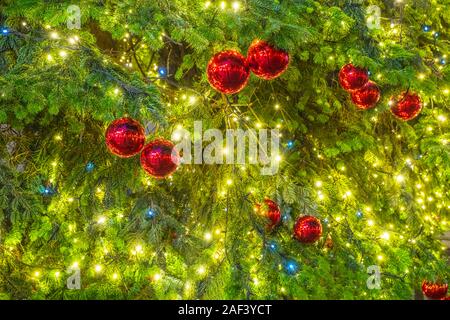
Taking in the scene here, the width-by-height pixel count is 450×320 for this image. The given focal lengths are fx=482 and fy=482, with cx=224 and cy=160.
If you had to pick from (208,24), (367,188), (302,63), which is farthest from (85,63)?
(367,188)

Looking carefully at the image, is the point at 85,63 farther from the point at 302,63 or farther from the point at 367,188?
the point at 367,188

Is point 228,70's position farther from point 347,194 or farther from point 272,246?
point 347,194

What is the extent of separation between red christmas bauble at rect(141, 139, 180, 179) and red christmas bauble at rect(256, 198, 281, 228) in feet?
2.40

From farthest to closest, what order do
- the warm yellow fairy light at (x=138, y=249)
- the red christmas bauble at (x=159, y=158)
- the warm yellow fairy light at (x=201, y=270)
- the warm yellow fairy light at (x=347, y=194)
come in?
1. the warm yellow fairy light at (x=347, y=194)
2. the warm yellow fairy light at (x=138, y=249)
3. the warm yellow fairy light at (x=201, y=270)
4. the red christmas bauble at (x=159, y=158)

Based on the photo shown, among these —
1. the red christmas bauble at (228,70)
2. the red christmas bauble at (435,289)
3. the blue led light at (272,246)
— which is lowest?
the red christmas bauble at (435,289)

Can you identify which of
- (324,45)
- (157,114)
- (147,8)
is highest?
(324,45)

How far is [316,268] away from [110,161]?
1.64 m

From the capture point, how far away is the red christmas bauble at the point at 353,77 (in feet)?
9.61

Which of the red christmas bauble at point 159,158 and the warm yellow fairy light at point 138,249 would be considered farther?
the warm yellow fairy light at point 138,249

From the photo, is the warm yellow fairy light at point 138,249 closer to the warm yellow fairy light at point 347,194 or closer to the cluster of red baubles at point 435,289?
the warm yellow fairy light at point 347,194

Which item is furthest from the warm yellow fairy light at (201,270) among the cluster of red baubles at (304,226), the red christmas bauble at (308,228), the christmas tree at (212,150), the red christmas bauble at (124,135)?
the red christmas bauble at (124,135)

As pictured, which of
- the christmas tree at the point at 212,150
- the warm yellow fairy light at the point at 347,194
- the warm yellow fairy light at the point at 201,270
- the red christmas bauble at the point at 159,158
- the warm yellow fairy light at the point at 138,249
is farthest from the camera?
the warm yellow fairy light at the point at 347,194

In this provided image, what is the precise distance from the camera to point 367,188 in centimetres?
495

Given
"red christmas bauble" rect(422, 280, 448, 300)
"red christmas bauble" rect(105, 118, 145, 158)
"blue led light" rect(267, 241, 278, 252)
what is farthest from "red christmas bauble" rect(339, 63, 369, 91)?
"red christmas bauble" rect(422, 280, 448, 300)
